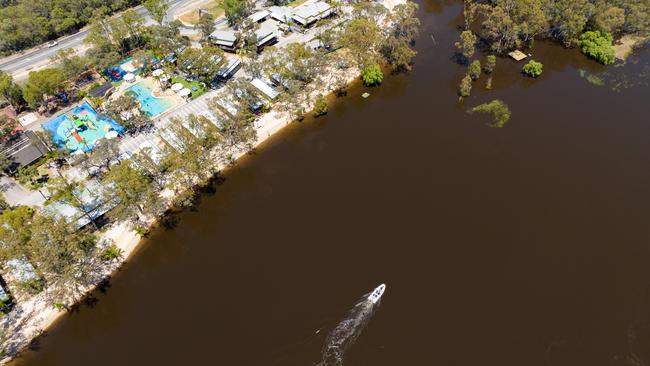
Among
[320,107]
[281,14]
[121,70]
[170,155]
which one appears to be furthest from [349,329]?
[281,14]

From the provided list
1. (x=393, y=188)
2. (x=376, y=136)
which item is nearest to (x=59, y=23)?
(x=376, y=136)

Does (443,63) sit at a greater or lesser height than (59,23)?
lesser

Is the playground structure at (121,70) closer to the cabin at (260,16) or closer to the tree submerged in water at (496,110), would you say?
the cabin at (260,16)

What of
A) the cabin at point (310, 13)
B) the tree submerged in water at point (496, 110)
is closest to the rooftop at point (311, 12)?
the cabin at point (310, 13)

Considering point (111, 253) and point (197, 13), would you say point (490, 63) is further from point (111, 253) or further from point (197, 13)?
point (111, 253)

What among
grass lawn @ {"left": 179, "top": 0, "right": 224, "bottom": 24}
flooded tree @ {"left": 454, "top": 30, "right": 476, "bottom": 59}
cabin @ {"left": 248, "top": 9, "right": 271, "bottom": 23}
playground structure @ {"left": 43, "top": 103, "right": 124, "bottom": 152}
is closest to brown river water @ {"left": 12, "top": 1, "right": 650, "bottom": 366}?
flooded tree @ {"left": 454, "top": 30, "right": 476, "bottom": 59}

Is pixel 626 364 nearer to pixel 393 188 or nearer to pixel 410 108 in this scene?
pixel 393 188
